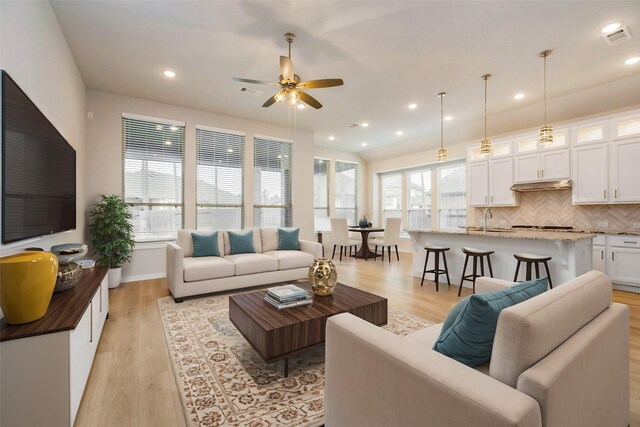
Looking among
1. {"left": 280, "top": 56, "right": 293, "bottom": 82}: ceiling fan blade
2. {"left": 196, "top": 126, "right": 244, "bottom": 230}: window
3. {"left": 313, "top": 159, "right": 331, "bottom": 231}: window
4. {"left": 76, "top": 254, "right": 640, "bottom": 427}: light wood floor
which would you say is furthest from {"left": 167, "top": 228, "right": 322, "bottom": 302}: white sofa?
{"left": 313, "top": 159, "right": 331, "bottom": 231}: window

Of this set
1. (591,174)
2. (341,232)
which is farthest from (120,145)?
(591,174)

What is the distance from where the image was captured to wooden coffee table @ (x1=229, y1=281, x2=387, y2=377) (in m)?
1.97

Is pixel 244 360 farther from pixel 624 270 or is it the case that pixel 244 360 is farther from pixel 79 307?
pixel 624 270

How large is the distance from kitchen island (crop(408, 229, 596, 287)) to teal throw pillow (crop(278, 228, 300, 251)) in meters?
1.98

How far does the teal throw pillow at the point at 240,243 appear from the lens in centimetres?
442

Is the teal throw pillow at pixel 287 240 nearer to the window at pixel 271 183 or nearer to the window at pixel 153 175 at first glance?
the window at pixel 271 183

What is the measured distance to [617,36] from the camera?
9.74 ft

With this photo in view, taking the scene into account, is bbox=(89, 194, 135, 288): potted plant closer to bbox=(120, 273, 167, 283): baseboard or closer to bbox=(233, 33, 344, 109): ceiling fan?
bbox=(120, 273, 167, 283): baseboard

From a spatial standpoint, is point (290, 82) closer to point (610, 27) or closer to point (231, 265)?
point (231, 265)

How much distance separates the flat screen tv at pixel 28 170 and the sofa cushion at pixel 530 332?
2449 mm

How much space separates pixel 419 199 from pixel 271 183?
4221 mm

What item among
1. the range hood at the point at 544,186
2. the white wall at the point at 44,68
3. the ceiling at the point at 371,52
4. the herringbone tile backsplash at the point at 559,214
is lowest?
the herringbone tile backsplash at the point at 559,214

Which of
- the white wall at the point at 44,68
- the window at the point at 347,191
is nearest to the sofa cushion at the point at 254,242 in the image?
the white wall at the point at 44,68

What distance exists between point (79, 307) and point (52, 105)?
2.10m
